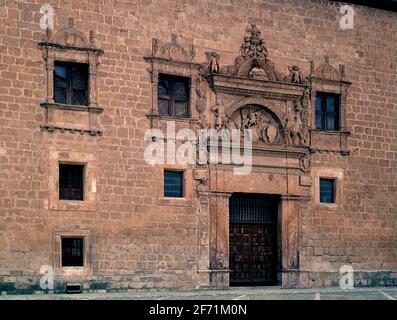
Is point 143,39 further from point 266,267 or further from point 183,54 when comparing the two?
point 266,267

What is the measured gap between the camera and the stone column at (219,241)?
22.1 meters

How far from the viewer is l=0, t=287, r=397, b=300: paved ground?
749 inches

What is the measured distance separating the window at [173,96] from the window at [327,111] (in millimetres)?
4509

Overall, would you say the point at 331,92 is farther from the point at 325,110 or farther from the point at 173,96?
the point at 173,96

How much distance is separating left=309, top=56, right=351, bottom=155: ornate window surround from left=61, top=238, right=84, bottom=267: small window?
7736 millimetres

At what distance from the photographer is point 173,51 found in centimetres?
2200

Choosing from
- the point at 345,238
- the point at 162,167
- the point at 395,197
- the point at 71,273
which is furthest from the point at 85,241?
the point at 395,197

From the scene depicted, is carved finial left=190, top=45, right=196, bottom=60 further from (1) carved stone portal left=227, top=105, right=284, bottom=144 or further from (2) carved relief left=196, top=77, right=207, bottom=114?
(1) carved stone portal left=227, top=105, right=284, bottom=144

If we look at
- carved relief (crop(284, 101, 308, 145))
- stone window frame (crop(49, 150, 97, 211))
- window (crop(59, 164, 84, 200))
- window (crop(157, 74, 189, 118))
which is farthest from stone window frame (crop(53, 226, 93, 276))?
carved relief (crop(284, 101, 308, 145))

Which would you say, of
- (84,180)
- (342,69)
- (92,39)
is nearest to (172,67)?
(92,39)

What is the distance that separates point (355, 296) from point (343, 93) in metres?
6.71

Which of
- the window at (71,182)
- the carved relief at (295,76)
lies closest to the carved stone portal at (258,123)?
the carved relief at (295,76)

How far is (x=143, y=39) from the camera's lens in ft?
71.1

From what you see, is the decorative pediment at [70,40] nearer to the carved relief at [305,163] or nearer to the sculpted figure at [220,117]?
the sculpted figure at [220,117]
